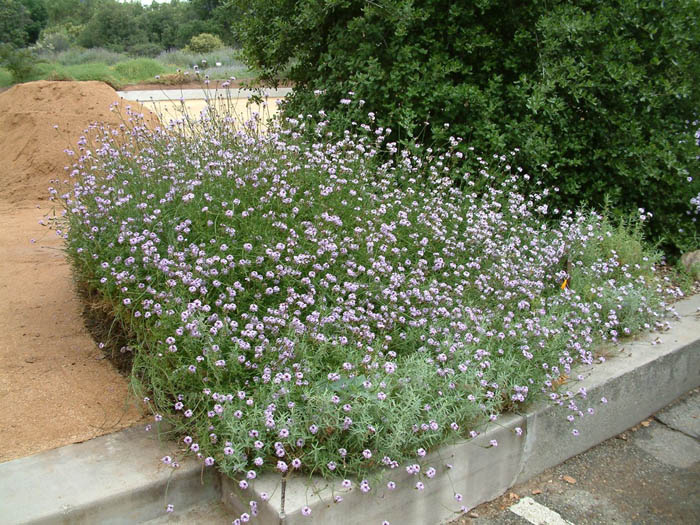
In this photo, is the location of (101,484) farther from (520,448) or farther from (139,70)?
(139,70)

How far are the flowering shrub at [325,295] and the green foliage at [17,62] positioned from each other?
613 inches

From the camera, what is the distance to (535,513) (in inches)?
121

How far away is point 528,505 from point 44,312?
3196 mm

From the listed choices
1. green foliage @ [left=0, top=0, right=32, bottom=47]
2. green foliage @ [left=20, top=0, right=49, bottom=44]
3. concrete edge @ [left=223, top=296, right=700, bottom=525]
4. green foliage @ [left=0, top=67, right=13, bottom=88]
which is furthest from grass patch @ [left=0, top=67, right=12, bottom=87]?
green foliage @ [left=20, top=0, right=49, bottom=44]

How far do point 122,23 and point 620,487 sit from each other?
4875 centimetres

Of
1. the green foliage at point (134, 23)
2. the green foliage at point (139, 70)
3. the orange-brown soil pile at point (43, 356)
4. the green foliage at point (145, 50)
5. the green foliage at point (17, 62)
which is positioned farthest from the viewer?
the green foliage at point (134, 23)

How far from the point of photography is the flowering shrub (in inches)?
106

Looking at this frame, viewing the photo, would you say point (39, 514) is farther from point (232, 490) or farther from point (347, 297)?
point (347, 297)

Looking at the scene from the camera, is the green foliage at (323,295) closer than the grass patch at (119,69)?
Yes

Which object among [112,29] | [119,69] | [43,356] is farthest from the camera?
[112,29]

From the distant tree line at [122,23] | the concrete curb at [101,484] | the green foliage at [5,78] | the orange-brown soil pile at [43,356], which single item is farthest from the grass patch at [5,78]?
the concrete curb at [101,484]

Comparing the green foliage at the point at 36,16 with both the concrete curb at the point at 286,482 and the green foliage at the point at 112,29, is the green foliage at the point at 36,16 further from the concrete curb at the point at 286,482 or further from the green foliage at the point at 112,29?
the concrete curb at the point at 286,482

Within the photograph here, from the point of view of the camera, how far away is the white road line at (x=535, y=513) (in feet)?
9.88

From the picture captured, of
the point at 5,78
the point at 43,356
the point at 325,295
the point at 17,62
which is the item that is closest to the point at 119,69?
the point at 5,78
